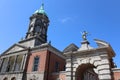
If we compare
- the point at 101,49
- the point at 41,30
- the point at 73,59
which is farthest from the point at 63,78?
the point at 41,30

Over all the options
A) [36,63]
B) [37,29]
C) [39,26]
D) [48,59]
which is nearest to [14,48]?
[37,29]

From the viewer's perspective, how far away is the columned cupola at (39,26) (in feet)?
93.2

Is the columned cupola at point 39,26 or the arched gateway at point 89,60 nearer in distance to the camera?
the arched gateway at point 89,60

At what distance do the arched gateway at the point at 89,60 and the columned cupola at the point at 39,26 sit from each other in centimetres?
1104

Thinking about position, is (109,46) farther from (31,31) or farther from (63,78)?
(31,31)

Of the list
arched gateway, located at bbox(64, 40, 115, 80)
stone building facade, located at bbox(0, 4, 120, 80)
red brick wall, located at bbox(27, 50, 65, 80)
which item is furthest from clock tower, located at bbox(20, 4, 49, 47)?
arched gateway, located at bbox(64, 40, 115, 80)

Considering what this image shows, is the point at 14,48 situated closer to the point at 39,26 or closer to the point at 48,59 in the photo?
the point at 39,26

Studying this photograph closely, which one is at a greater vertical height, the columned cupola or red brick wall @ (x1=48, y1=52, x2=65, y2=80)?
the columned cupola

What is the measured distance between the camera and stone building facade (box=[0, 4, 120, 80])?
52.5 ft

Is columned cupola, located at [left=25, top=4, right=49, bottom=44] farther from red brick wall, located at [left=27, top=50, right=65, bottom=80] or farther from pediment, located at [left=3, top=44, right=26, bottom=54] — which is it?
red brick wall, located at [left=27, top=50, right=65, bottom=80]

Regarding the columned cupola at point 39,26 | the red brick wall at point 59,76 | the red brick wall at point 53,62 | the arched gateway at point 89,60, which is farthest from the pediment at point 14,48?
the arched gateway at point 89,60

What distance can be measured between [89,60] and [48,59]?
7988 mm

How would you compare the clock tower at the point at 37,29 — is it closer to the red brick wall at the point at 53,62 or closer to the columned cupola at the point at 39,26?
the columned cupola at the point at 39,26

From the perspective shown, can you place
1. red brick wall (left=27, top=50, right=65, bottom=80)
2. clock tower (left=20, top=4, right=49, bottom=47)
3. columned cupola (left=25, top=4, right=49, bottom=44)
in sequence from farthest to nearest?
columned cupola (left=25, top=4, right=49, bottom=44) → clock tower (left=20, top=4, right=49, bottom=47) → red brick wall (left=27, top=50, right=65, bottom=80)
